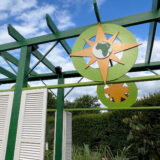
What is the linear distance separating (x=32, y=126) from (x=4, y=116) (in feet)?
1.86

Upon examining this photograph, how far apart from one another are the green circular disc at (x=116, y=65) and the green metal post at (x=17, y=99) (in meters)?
0.90

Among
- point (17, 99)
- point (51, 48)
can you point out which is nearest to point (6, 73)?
point (17, 99)

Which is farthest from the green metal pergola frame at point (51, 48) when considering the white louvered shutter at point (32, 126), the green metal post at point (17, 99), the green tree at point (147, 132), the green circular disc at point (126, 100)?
the green tree at point (147, 132)

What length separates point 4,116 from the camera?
2.19 metres

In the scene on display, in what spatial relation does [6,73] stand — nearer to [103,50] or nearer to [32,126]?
[32,126]

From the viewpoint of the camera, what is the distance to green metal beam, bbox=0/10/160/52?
1968 millimetres

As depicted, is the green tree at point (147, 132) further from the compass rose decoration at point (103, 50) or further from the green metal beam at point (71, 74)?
the compass rose decoration at point (103, 50)

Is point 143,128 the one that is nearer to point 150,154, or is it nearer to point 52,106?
point 150,154

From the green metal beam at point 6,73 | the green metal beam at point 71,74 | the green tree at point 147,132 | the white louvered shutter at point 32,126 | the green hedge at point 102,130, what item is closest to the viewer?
the white louvered shutter at point 32,126

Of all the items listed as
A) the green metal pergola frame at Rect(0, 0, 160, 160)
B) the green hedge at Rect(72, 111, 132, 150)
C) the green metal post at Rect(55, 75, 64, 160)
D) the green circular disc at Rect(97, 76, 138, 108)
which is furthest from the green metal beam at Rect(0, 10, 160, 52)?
the green hedge at Rect(72, 111, 132, 150)

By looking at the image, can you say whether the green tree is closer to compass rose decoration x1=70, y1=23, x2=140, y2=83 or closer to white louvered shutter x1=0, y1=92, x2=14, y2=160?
compass rose decoration x1=70, y1=23, x2=140, y2=83

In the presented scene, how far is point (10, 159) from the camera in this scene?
6.36 feet

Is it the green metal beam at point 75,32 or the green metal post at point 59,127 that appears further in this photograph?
the green metal post at point 59,127

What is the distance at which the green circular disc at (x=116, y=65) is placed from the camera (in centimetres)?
189
